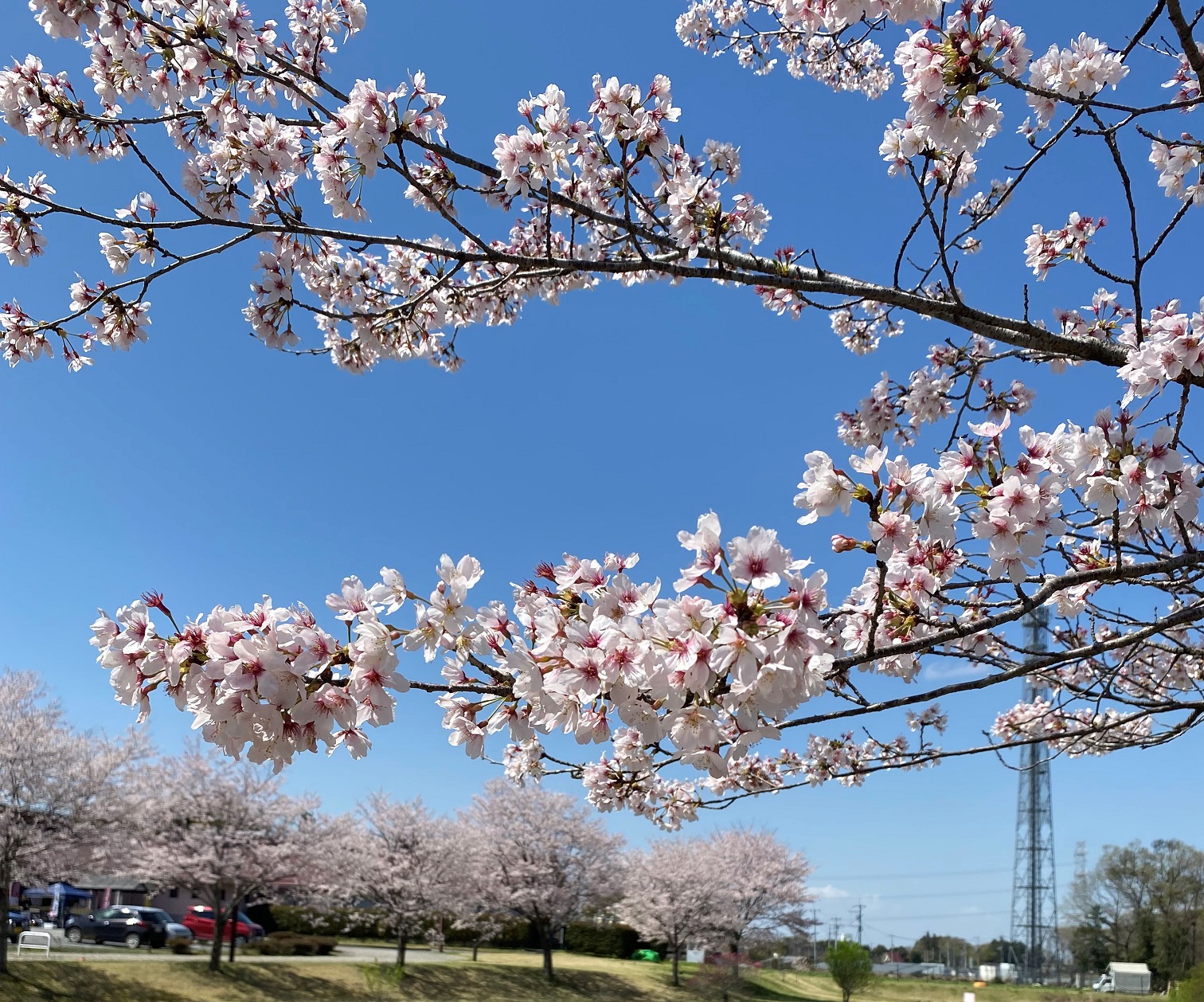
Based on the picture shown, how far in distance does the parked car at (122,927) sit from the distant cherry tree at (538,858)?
8043 mm

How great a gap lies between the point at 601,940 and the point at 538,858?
34.3 ft

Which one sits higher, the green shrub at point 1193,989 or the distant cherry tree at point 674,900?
the green shrub at point 1193,989

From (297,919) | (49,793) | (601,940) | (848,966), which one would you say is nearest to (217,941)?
(49,793)

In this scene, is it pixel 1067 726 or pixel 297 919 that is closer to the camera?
pixel 1067 726

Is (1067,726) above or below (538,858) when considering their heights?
above

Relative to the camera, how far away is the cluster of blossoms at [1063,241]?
13.4 feet

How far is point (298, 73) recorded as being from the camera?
345cm

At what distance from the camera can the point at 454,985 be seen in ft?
65.3

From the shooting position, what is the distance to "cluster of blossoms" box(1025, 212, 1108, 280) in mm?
4094

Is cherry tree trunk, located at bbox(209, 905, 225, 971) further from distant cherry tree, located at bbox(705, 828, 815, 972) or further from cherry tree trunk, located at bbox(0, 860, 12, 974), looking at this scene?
distant cherry tree, located at bbox(705, 828, 815, 972)

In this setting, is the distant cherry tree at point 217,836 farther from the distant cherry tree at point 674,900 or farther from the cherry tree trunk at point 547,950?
the distant cherry tree at point 674,900

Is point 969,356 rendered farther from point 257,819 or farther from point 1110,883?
point 1110,883

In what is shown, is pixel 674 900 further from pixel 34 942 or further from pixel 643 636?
pixel 643 636

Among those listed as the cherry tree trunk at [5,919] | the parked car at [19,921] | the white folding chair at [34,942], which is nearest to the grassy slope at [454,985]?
Answer: the cherry tree trunk at [5,919]
